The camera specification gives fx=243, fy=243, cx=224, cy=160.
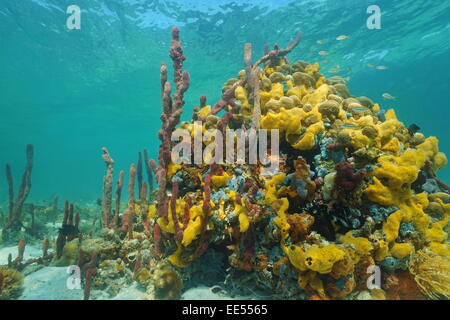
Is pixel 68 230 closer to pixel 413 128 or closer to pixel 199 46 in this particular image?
pixel 413 128

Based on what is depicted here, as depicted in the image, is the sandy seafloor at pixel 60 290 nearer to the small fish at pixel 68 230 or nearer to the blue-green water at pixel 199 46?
the small fish at pixel 68 230

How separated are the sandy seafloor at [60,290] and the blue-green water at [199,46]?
14.9 meters

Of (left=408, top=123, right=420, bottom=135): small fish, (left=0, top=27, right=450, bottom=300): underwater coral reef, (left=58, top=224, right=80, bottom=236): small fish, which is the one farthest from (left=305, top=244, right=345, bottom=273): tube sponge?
(left=58, top=224, right=80, bottom=236): small fish

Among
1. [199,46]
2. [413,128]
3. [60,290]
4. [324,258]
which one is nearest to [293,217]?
[324,258]

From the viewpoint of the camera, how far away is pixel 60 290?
3938 mm

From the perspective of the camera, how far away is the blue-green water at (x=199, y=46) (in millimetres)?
14695

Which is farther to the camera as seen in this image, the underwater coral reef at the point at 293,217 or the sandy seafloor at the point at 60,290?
the sandy seafloor at the point at 60,290

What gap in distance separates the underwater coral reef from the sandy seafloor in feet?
0.32

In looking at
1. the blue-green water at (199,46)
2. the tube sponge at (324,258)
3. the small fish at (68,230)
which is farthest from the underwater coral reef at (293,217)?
the blue-green water at (199,46)

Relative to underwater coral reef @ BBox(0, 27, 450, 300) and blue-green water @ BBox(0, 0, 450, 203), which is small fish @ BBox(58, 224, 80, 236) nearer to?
underwater coral reef @ BBox(0, 27, 450, 300)

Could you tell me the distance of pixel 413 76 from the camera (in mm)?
23891

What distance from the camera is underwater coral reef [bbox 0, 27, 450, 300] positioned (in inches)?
107

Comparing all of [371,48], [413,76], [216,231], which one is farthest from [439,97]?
[216,231]
